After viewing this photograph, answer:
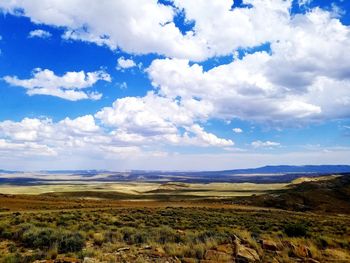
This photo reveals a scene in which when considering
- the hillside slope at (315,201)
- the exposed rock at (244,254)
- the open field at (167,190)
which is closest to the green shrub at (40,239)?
the exposed rock at (244,254)

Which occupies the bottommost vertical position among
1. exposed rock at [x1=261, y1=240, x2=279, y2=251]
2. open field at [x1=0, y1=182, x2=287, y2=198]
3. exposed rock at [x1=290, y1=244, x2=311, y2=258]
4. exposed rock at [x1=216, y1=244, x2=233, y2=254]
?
open field at [x1=0, y1=182, x2=287, y2=198]

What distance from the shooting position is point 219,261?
1252 cm

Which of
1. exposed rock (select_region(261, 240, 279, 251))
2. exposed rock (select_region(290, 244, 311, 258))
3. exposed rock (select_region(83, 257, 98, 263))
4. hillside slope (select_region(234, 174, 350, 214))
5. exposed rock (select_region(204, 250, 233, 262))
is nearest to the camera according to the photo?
exposed rock (select_region(83, 257, 98, 263))

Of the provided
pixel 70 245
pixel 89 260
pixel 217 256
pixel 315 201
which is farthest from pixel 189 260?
pixel 315 201

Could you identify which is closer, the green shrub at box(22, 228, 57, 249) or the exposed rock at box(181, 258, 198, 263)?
the exposed rock at box(181, 258, 198, 263)

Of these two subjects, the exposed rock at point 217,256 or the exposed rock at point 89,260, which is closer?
the exposed rock at point 89,260

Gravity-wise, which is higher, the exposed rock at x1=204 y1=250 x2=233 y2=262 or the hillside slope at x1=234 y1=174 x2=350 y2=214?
the exposed rock at x1=204 y1=250 x2=233 y2=262

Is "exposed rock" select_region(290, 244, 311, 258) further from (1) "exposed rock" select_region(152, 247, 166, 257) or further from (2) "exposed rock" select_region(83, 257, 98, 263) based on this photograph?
(2) "exposed rock" select_region(83, 257, 98, 263)

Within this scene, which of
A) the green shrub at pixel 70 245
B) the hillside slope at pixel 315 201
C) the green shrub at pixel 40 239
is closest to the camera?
the green shrub at pixel 70 245

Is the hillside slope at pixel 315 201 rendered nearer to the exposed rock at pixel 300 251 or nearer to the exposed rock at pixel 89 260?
the exposed rock at pixel 300 251

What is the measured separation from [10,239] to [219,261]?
36.4 feet

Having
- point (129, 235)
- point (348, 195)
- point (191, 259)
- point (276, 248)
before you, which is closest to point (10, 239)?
point (129, 235)

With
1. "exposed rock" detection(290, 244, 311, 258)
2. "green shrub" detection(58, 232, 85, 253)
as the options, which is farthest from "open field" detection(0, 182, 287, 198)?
"exposed rock" detection(290, 244, 311, 258)

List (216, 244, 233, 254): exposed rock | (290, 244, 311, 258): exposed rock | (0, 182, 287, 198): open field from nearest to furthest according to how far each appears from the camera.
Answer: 1. (216, 244, 233, 254): exposed rock
2. (290, 244, 311, 258): exposed rock
3. (0, 182, 287, 198): open field
